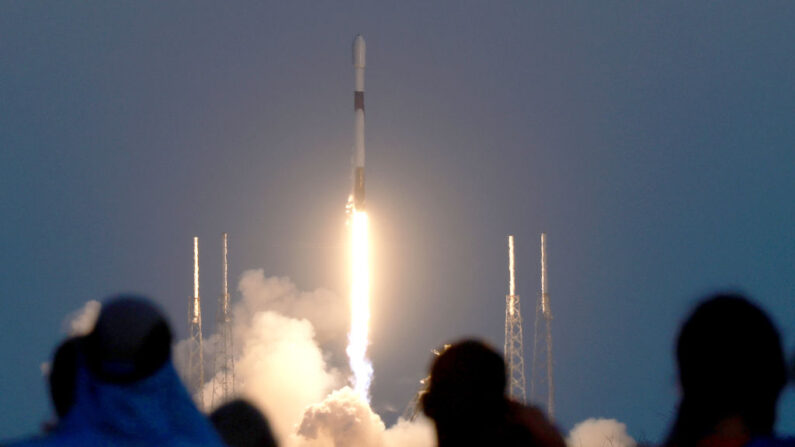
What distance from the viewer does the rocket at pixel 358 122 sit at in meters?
49.3

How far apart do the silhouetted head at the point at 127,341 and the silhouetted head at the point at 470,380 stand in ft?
5.05

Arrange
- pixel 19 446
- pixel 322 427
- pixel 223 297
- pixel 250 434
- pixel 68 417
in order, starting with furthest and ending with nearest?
pixel 322 427 → pixel 223 297 → pixel 250 434 → pixel 68 417 → pixel 19 446

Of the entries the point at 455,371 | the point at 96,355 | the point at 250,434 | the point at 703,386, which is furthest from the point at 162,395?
the point at 703,386

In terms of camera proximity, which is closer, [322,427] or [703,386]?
[703,386]

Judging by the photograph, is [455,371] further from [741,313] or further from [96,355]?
[96,355]

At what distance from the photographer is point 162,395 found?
535cm

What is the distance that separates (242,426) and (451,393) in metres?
1.03

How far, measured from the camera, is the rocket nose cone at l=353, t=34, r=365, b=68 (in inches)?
2003

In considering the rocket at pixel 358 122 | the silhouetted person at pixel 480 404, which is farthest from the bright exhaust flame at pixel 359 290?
the silhouetted person at pixel 480 404

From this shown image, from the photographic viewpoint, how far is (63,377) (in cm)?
568

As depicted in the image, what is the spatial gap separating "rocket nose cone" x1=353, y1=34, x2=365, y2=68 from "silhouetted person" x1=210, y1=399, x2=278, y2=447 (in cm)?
4537

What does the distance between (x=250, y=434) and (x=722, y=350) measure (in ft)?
7.11

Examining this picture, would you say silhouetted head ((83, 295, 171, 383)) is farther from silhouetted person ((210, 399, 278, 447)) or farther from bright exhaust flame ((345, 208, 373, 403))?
bright exhaust flame ((345, 208, 373, 403))

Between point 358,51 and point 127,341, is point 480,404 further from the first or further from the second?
point 358,51
